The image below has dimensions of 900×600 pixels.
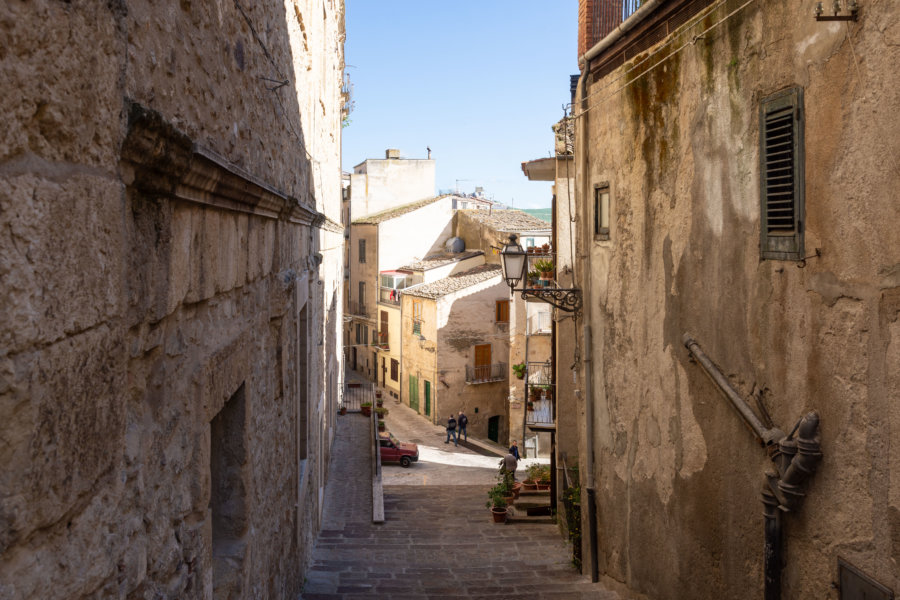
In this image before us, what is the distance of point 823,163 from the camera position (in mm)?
4746

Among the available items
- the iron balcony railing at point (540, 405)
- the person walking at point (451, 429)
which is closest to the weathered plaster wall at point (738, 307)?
the iron balcony railing at point (540, 405)

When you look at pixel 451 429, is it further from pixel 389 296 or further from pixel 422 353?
pixel 389 296

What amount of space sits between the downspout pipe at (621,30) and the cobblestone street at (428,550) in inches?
241

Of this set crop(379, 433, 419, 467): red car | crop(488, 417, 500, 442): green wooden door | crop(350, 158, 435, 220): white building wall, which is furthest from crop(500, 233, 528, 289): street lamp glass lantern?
crop(350, 158, 435, 220): white building wall

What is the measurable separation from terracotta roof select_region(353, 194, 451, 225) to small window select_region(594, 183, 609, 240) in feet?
107

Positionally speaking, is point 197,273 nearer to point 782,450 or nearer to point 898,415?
point 898,415

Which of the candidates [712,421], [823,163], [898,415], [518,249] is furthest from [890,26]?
[518,249]

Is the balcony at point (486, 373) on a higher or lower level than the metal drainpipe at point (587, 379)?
lower

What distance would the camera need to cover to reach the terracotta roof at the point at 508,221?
38.1 metres

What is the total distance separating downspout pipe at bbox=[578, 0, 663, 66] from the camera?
7.65 metres

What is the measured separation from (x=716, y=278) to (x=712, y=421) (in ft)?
3.79

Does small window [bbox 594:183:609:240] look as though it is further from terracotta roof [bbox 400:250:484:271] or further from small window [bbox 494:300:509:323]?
terracotta roof [bbox 400:250:484:271]

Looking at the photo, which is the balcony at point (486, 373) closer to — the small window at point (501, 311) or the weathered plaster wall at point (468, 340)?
the weathered plaster wall at point (468, 340)

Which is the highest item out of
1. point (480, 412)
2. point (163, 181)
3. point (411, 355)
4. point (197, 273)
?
point (163, 181)
